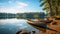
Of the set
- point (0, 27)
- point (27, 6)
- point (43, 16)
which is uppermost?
point (27, 6)

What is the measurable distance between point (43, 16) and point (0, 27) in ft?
5.88

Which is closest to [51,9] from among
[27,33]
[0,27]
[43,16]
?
[43,16]

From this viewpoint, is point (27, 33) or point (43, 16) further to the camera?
point (43, 16)

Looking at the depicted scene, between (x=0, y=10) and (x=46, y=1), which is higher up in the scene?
(x=46, y=1)

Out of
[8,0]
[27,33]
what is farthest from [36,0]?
[27,33]

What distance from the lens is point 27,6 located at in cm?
412

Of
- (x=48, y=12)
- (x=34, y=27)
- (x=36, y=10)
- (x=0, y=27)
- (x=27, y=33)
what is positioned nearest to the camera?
(x=27, y=33)

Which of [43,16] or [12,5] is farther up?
[12,5]

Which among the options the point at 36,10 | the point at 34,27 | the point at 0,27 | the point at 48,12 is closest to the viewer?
the point at 34,27

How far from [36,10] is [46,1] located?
1.00 m

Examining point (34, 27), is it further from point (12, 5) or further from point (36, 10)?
point (12, 5)

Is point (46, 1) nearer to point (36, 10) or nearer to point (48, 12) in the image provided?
point (48, 12)

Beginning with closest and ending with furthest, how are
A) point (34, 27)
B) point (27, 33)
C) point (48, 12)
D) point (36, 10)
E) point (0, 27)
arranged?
point (27, 33) < point (34, 27) < point (36, 10) < point (48, 12) < point (0, 27)

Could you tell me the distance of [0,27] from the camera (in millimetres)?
4746
